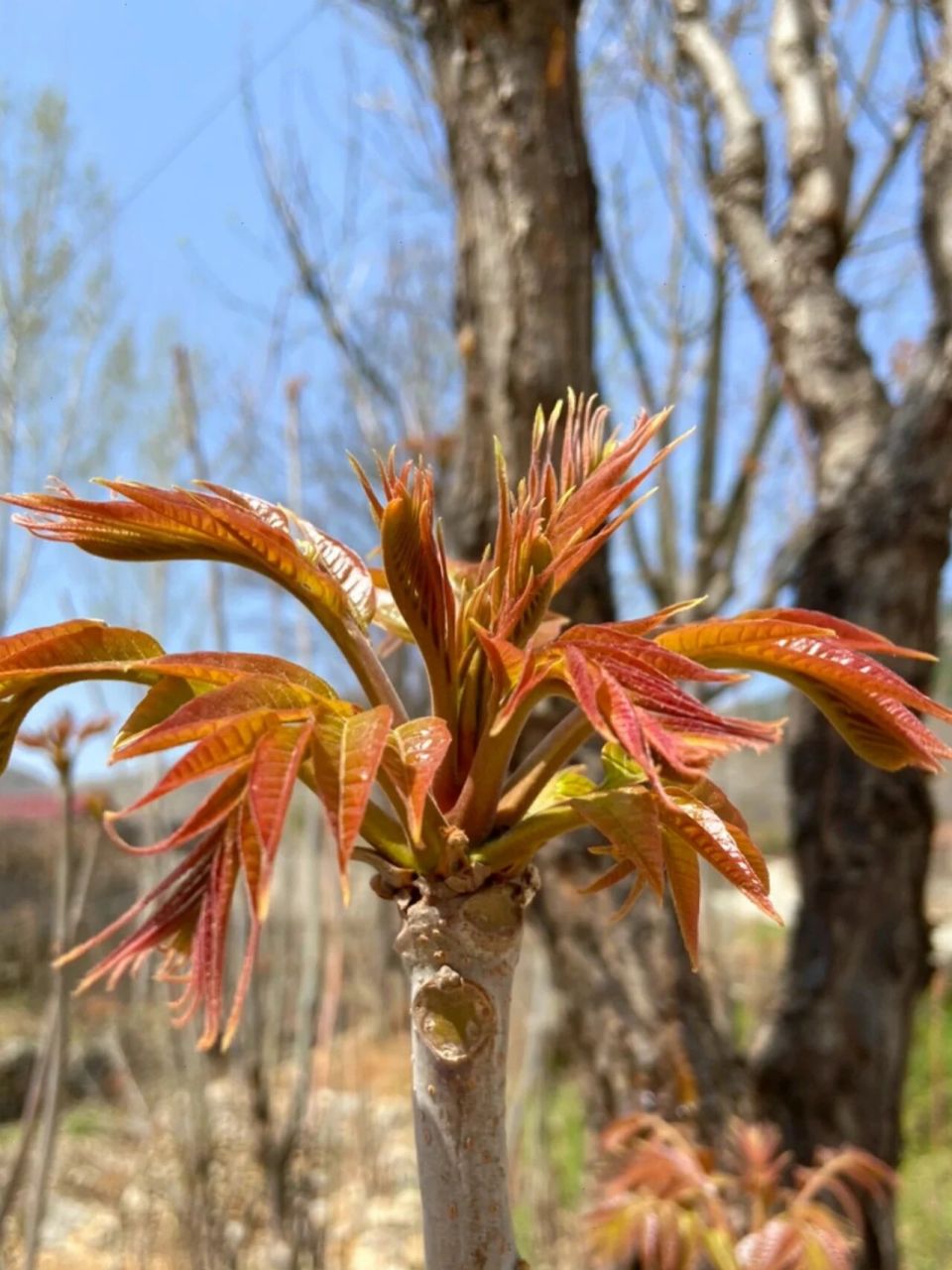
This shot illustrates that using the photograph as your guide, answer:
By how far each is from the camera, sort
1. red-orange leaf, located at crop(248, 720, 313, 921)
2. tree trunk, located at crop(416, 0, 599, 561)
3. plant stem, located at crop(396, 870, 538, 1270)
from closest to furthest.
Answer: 1. red-orange leaf, located at crop(248, 720, 313, 921)
2. plant stem, located at crop(396, 870, 538, 1270)
3. tree trunk, located at crop(416, 0, 599, 561)

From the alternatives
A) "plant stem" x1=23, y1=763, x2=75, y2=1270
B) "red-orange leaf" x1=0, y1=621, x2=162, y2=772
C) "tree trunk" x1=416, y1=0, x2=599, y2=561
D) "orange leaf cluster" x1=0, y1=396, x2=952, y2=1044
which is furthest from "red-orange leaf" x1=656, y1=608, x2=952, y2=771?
"tree trunk" x1=416, y1=0, x2=599, y2=561

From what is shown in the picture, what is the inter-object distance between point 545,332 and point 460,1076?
4.56 feet

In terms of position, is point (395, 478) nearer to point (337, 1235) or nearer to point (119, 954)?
point (119, 954)

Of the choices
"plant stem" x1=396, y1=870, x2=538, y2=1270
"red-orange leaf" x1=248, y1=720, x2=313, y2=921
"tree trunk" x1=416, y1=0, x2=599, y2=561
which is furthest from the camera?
"tree trunk" x1=416, y1=0, x2=599, y2=561

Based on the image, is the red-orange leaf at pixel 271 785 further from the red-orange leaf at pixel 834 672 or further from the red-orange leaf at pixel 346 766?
the red-orange leaf at pixel 834 672

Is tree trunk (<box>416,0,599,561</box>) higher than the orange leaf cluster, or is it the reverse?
tree trunk (<box>416,0,599,561</box>)

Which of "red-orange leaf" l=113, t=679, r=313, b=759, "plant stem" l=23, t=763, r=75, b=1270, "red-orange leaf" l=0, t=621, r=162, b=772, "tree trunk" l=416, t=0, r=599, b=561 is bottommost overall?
"plant stem" l=23, t=763, r=75, b=1270

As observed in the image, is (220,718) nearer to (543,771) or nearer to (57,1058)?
(543,771)

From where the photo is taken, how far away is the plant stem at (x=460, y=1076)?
1.38ft

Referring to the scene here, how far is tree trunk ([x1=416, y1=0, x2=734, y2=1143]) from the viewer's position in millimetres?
1615

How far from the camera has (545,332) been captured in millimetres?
1613

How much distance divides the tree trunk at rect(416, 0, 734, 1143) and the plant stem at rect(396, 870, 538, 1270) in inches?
48.4

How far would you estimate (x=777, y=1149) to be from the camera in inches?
67.3

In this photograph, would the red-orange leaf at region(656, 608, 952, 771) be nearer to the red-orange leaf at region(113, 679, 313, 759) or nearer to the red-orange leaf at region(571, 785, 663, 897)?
the red-orange leaf at region(571, 785, 663, 897)
